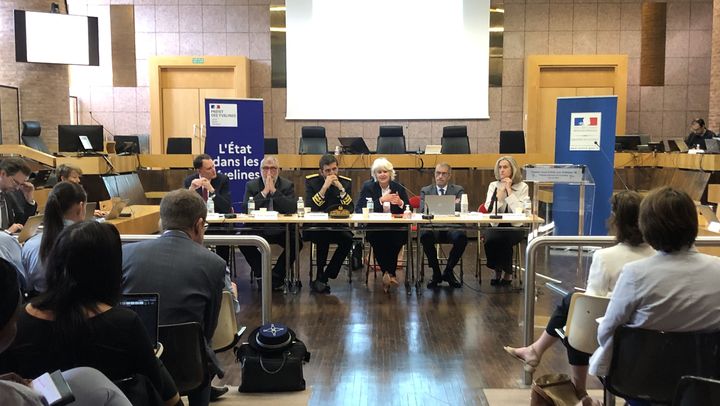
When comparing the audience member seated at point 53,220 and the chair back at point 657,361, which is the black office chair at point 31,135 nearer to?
the audience member seated at point 53,220

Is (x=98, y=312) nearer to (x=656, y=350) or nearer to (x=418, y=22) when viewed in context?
(x=656, y=350)

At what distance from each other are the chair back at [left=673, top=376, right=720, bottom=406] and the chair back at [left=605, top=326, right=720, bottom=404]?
395mm

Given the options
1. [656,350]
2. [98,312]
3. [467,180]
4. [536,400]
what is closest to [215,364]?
[98,312]

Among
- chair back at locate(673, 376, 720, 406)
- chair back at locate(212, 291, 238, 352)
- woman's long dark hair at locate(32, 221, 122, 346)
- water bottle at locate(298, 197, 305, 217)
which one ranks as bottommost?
chair back at locate(212, 291, 238, 352)

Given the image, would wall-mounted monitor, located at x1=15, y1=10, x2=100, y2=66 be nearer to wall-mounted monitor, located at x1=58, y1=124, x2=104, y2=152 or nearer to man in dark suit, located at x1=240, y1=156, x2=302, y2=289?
wall-mounted monitor, located at x1=58, y1=124, x2=104, y2=152

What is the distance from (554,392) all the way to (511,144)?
273 inches

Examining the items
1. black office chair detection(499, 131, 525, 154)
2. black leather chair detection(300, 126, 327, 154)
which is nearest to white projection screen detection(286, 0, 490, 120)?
black leather chair detection(300, 126, 327, 154)

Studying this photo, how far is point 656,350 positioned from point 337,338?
8.64ft

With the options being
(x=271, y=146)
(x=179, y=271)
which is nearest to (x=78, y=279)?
(x=179, y=271)

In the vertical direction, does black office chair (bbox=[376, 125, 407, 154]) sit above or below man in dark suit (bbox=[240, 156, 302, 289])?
above

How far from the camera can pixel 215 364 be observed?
251 cm

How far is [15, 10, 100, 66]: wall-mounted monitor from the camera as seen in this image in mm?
10469

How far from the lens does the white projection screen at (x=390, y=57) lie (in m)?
11.4

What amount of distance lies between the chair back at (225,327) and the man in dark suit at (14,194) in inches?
105
